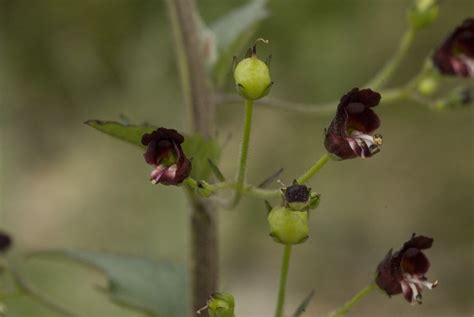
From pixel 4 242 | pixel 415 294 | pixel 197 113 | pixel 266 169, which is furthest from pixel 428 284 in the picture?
pixel 266 169

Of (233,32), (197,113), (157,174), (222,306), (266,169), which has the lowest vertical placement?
(222,306)

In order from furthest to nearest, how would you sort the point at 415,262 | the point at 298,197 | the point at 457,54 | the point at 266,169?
the point at 266,169, the point at 457,54, the point at 415,262, the point at 298,197

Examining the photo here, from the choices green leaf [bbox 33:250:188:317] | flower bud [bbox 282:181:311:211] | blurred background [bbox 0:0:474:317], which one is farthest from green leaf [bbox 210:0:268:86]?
blurred background [bbox 0:0:474:317]

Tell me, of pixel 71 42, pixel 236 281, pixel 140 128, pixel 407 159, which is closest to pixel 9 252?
pixel 140 128

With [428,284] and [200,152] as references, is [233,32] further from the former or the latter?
[428,284]

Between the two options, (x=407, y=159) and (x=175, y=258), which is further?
(x=407, y=159)

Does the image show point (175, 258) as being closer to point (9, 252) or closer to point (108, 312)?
point (108, 312)

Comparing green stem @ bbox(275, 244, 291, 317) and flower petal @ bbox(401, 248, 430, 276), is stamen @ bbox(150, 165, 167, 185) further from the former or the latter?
flower petal @ bbox(401, 248, 430, 276)
